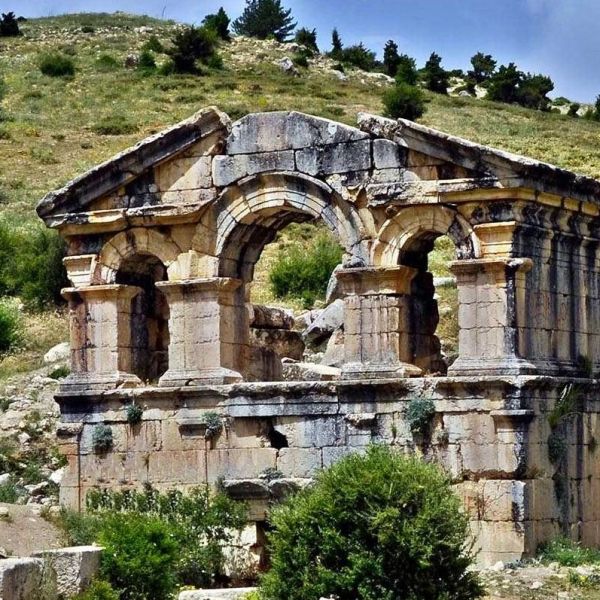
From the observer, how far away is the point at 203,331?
904 inches

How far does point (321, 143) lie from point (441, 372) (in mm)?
3393

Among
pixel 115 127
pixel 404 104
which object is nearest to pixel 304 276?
pixel 115 127

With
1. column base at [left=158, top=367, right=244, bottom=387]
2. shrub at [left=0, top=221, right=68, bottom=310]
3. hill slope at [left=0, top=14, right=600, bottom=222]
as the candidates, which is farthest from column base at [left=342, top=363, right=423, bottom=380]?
hill slope at [left=0, top=14, right=600, bottom=222]

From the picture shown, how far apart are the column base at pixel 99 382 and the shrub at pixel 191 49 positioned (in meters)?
43.2

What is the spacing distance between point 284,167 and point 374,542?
611 centimetres

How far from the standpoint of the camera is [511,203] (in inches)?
840

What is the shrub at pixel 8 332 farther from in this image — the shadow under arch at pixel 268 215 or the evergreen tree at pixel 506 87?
the evergreen tree at pixel 506 87

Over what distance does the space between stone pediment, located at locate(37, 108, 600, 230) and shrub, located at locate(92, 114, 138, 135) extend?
3077 centimetres

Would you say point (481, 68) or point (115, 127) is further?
point (481, 68)

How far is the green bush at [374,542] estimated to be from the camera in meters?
18.0

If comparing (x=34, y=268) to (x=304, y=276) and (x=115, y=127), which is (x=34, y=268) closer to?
(x=304, y=276)

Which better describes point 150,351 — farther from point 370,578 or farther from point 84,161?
point 84,161

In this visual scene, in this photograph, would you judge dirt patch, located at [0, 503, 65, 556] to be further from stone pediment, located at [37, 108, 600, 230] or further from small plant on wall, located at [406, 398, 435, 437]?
small plant on wall, located at [406, 398, 435, 437]

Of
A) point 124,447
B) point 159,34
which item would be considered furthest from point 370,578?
point 159,34
